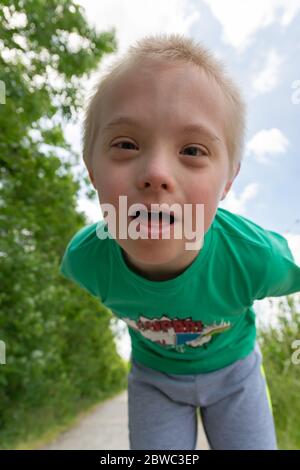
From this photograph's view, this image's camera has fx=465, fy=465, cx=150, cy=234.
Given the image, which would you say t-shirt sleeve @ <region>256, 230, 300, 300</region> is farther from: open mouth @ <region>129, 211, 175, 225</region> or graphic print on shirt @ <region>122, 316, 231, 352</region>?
open mouth @ <region>129, 211, 175, 225</region>

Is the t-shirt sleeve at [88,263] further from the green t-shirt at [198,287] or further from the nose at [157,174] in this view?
the nose at [157,174]

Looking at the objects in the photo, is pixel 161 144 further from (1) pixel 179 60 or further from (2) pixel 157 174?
(1) pixel 179 60

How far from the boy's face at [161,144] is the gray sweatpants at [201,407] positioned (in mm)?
634

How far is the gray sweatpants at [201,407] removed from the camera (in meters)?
1.42

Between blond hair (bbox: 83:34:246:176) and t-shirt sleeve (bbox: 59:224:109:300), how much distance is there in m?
0.32

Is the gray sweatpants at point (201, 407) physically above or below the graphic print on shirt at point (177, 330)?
below

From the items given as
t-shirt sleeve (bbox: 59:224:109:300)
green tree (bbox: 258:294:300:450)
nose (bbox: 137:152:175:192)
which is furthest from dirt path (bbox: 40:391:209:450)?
nose (bbox: 137:152:175:192)

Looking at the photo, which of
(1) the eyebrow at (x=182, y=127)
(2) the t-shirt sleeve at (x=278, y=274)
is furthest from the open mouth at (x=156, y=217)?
(2) the t-shirt sleeve at (x=278, y=274)

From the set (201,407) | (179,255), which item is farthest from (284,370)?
(179,255)

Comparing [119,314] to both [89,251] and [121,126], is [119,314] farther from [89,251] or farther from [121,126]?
[121,126]

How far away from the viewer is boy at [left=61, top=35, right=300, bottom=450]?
2.95 feet

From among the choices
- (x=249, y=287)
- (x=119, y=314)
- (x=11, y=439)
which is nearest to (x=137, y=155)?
(x=249, y=287)

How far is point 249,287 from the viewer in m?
1.25

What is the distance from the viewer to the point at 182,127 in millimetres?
888
